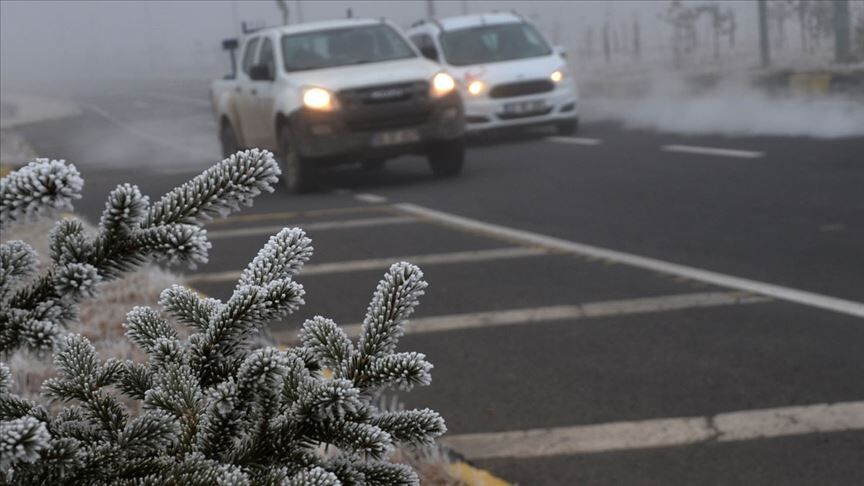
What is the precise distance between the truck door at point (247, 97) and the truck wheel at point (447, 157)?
2085 mm

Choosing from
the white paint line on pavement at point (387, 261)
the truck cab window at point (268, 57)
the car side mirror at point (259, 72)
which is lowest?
the white paint line on pavement at point (387, 261)

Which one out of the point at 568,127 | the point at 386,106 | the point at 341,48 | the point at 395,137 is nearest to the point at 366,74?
the point at 386,106

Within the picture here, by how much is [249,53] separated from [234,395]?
1612 centimetres

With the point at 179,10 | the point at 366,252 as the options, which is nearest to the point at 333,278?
the point at 366,252

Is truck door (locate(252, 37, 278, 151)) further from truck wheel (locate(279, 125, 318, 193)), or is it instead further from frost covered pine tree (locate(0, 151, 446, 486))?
frost covered pine tree (locate(0, 151, 446, 486))

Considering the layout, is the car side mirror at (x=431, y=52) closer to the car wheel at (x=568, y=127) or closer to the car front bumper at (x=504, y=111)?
the car front bumper at (x=504, y=111)

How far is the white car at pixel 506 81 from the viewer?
810 inches

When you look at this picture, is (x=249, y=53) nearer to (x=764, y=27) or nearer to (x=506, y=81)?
(x=506, y=81)

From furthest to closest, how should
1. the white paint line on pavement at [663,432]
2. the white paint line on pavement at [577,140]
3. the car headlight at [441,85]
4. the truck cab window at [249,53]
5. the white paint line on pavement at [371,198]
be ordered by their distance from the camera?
the white paint line on pavement at [577,140], the truck cab window at [249,53], the car headlight at [441,85], the white paint line on pavement at [371,198], the white paint line on pavement at [663,432]

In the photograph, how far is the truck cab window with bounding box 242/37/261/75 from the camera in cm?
1755

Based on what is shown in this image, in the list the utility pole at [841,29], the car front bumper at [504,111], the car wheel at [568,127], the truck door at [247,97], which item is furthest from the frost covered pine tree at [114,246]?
the utility pole at [841,29]

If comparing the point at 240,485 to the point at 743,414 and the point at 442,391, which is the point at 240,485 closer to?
the point at 743,414

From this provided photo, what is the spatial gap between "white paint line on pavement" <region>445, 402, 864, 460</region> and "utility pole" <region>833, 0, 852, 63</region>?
59.9 ft

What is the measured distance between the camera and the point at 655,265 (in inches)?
349
